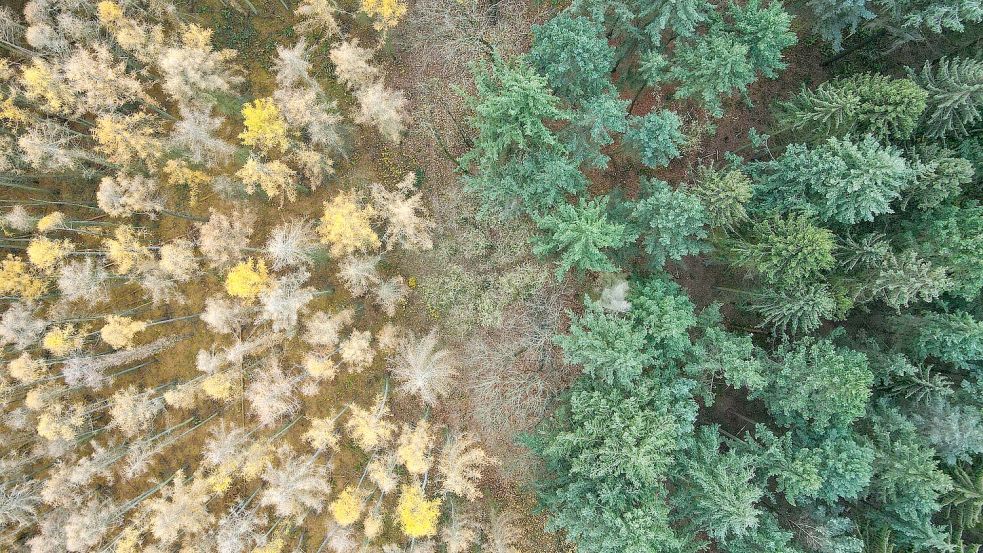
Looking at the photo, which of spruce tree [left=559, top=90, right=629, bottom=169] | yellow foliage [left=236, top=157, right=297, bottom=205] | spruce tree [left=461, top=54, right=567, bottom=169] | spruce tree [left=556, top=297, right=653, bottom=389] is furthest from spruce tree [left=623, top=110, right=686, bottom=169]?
yellow foliage [left=236, top=157, right=297, bottom=205]

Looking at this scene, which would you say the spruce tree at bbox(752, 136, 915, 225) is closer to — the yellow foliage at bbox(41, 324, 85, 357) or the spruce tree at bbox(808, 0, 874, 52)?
the spruce tree at bbox(808, 0, 874, 52)

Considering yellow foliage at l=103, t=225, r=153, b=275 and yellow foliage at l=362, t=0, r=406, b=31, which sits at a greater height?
yellow foliage at l=362, t=0, r=406, b=31

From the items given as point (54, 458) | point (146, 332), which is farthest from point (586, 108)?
point (54, 458)

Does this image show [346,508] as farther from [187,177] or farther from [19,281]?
[19,281]

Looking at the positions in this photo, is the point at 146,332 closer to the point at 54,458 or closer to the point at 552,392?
the point at 54,458

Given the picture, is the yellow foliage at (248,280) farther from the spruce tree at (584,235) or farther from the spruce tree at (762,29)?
the spruce tree at (762,29)

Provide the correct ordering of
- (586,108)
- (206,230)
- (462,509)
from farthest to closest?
(462,509), (206,230), (586,108)
